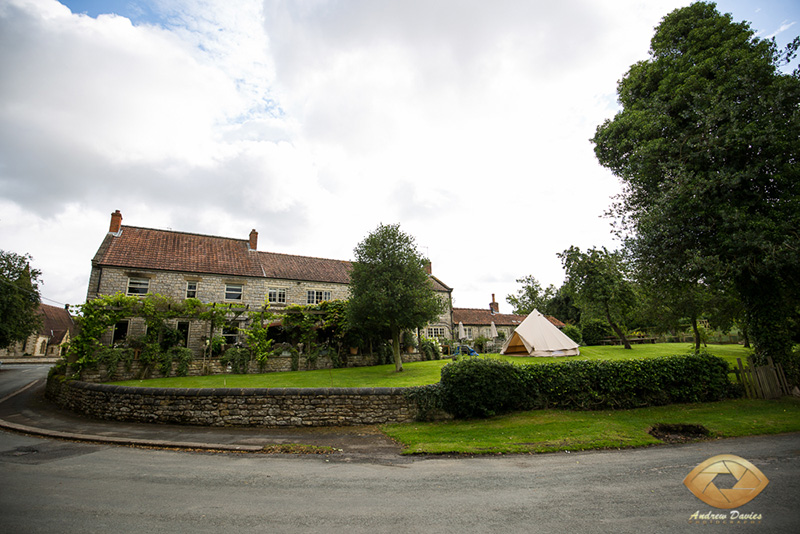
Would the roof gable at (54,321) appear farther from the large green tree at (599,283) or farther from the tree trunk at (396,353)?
the large green tree at (599,283)

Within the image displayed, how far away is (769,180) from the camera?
12938 mm

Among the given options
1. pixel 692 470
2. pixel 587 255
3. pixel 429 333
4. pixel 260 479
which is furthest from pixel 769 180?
pixel 429 333

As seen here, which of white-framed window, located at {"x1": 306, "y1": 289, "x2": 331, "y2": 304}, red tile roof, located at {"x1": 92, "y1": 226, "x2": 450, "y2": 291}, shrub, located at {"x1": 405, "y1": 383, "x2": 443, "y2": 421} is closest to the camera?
shrub, located at {"x1": 405, "y1": 383, "x2": 443, "y2": 421}

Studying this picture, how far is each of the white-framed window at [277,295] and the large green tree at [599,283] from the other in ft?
73.2

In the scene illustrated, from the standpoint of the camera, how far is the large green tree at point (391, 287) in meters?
18.1

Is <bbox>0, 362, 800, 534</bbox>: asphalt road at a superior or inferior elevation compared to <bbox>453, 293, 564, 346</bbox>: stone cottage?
inferior

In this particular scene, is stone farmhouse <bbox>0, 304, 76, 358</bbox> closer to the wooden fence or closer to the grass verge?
the grass verge

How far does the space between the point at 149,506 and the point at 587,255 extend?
28231 millimetres

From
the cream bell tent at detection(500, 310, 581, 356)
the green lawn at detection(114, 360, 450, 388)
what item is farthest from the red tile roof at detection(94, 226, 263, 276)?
the cream bell tent at detection(500, 310, 581, 356)

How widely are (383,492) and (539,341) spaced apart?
17.9 metres

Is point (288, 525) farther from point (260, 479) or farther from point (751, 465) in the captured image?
point (751, 465)

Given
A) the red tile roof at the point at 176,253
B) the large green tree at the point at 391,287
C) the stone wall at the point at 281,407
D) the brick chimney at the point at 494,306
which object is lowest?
the stone wall at the point at 281,407

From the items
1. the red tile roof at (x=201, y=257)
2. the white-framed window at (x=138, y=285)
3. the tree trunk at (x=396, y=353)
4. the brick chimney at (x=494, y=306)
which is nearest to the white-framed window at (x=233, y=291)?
the red tile roof at (x=201, y=257)

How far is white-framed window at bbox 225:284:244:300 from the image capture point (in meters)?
26.8
